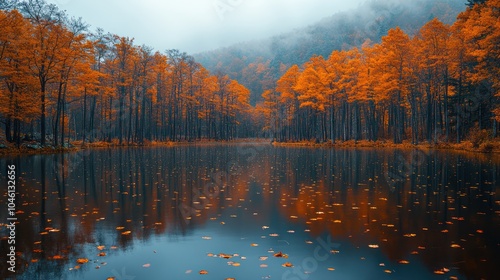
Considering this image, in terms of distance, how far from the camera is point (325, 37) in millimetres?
150375

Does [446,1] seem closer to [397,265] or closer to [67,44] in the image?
[67,44]

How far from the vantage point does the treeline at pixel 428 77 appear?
96.7 feet

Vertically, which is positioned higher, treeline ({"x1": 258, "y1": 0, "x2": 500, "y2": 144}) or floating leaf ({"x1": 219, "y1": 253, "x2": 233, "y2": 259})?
treeline ({"x1": 258, "y1": 0, "x2": 500, "y2": 144})

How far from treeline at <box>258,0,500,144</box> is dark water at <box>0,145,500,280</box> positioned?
20.3 m

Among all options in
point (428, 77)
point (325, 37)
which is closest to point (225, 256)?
point (428, 77)

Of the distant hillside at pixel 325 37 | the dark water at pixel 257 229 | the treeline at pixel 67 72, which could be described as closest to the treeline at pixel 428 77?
the treeline at pixel 67 72

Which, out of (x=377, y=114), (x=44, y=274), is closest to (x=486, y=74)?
(x=377, y=114)

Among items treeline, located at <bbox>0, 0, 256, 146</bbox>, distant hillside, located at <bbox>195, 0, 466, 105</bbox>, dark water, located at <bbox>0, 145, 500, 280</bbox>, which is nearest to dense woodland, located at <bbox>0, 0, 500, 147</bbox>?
treeline, located at <bbox>0, 0, 256, 146</bbox>

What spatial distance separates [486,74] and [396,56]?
12.0 meters

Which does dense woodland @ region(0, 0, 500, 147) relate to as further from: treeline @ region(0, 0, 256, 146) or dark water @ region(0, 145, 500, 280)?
dark water @ region(0, 145, 500, 280)

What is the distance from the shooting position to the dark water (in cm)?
521

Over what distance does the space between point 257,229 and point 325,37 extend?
15319 centimetres

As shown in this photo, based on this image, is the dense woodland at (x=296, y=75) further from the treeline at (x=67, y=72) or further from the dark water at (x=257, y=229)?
the dark water at (x=257, y=229)

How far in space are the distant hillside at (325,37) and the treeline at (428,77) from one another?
72819 millimetres
